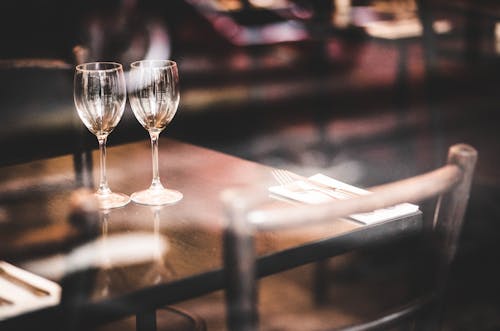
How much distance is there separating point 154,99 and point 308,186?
1.04ft

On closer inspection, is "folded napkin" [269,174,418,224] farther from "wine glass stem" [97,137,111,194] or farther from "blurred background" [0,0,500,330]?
"blurred background" [0,0,500,330]

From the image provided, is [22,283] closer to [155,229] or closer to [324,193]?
[155,229]

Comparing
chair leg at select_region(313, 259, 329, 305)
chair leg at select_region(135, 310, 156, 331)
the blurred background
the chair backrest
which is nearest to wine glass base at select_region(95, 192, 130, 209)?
chair leg at select_region(135, 310, 156, 331)

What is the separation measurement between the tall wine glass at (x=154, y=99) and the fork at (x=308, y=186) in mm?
210

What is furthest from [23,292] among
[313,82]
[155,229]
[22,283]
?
[313,82]

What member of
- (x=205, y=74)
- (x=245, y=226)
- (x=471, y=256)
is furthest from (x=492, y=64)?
(x=245, y=226)

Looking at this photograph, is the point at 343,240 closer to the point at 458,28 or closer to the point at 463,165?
the point at 463,165

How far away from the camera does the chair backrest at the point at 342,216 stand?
2.52 feet

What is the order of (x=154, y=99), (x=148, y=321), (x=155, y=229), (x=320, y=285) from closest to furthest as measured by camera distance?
(x=155, y=229), (x=154, y=99), (x=148, y=321), (x=320, y=285)

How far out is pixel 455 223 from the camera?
3.08 ft

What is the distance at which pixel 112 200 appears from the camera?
130cm

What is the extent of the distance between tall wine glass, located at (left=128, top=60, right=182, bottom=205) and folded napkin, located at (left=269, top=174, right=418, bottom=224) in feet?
0.66

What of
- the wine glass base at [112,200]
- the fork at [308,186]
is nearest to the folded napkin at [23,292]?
the wine glass base at [112,200]

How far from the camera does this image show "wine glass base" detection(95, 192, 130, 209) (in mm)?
1278
